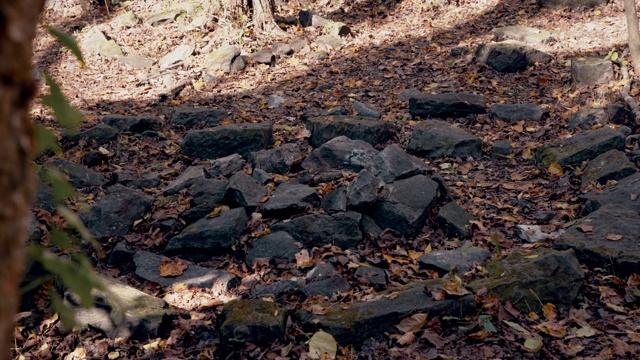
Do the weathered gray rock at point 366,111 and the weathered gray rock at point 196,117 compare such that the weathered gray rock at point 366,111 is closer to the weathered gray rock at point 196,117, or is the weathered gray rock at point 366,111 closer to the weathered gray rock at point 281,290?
the weathered gray rock at point 196,117

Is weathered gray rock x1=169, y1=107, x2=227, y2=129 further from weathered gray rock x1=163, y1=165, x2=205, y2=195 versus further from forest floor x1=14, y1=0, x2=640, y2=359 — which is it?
weathered gray rock x1=163, y1=165, x2=205, y2=195

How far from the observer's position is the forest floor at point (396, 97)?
370 cm

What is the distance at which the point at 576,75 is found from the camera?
25.4 feet

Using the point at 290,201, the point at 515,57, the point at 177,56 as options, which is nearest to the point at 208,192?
the point at 290,201

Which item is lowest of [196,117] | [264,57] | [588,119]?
[588,119]

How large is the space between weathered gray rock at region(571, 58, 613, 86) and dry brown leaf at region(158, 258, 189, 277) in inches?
229

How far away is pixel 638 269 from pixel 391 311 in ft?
6.07

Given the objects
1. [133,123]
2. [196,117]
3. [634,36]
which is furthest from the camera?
[634,36]

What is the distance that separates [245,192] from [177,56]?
17.4ft

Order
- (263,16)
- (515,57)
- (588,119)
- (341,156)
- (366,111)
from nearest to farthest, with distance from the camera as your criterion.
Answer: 1. (341,156)
2. (588,119)
3. (366,111)
4. (515,57)
5. (263,16)

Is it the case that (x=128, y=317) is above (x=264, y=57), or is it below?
below

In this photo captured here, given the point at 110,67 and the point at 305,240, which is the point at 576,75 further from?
the point at 110,67

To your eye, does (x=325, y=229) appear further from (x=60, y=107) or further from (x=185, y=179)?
(x=60, y=107)

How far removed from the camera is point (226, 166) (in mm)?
6133
